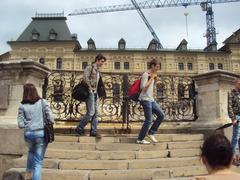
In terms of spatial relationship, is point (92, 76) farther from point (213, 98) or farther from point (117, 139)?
point (213, 98)

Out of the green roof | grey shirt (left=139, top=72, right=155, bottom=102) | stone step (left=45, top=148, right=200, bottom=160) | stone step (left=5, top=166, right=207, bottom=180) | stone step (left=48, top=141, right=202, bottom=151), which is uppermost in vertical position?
the green roof

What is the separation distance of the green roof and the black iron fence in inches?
2213

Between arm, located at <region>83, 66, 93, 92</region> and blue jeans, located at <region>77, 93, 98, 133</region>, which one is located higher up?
arm, located at <region>83, 66, 93, 92</region>

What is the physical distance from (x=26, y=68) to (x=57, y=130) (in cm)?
208

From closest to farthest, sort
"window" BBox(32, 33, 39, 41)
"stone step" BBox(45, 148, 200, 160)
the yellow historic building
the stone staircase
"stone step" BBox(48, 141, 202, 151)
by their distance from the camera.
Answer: the stone staircase
"stone step" BBox(45, 148, 200, 160)
"stone step" BBox(48, 141, 202, 151)
the yellow historic building
"window" BBox(32, 33, 39, 41)

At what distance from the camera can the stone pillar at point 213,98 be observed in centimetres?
862

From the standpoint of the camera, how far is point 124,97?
10000 millimetres

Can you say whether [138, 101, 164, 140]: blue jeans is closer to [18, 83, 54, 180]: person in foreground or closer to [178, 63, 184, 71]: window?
[18, 83, 54, 180]: person in foreground

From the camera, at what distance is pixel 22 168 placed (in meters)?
6.09

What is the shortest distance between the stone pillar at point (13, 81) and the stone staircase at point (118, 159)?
44.2 inches

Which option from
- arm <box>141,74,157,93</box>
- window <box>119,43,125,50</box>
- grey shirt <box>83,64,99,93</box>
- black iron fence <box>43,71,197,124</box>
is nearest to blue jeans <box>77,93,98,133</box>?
grey shirt <box>83,64,99,93</box>

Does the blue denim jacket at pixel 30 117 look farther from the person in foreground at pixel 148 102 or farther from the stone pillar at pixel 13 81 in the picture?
the person in foreground at pixel 148 102

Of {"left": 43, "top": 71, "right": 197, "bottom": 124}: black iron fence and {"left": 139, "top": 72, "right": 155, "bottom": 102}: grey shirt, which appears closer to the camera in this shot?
{"left": 139, "top": 72, "right": 155, "bottom": 102}: grey shirt

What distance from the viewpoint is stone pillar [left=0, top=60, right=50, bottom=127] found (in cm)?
714
